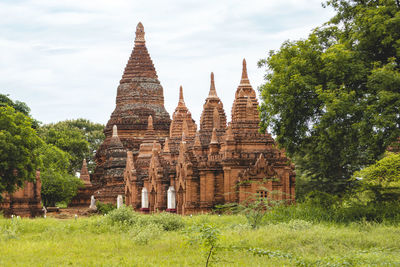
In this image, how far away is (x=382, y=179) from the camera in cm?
1919

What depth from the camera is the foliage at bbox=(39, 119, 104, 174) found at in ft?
182

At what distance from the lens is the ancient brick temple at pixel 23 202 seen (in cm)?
3038

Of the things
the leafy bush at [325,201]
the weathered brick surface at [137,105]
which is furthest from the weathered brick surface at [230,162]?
the weathered brick surface at [137,105]

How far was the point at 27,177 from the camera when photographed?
2586cm

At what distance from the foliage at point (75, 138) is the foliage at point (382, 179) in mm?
35417

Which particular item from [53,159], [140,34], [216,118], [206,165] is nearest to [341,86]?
[206,165]

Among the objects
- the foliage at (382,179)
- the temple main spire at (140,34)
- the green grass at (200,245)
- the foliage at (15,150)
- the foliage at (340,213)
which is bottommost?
the green grass at (200,245)

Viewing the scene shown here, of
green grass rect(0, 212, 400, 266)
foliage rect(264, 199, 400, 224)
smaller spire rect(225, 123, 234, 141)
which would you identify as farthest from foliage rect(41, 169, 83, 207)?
foliage rect(264, 199, 400, 224)

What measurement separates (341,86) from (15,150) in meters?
12.7

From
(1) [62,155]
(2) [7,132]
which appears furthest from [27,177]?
(1) [62,155]

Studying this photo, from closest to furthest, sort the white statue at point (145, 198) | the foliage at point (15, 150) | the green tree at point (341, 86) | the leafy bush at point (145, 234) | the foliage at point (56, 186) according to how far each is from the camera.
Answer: the leafy bush at point (145, 234)
the green tree at point (341, 86)
the foliage at point (15, 150)
the white statue at point (145, 198)
the foliage at point (56, 186)

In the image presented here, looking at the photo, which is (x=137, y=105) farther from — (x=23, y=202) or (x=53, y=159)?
(x=23, y=202)

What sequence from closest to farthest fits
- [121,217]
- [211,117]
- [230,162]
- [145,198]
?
[121,217] → [230,162] → [211,117] → [145,198]

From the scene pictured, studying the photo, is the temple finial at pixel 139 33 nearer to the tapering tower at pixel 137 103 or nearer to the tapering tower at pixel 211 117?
the tapering tower at pixel 137 103
